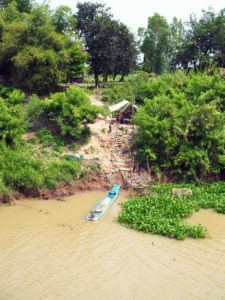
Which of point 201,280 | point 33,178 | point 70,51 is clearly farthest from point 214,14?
point 201,280

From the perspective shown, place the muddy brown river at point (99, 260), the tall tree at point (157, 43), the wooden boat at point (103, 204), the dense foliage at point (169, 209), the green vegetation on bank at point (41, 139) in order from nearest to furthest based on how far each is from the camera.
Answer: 1. the muddy brown river at point (99, 260)
2. the dense foliage at point (169, 209)
3. the wooden boat at point (103, 204)
4. the green vegetation on bank at point (41, 139)
5. the tall tree at point (157, 43)

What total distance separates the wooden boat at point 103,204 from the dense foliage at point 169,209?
687 mm

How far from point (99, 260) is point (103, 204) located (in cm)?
380

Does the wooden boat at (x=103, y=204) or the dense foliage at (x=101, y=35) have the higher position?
the dense foliage at (x=101, y=35)

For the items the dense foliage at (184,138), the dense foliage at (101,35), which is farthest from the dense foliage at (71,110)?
the dense foliage at (101,35)

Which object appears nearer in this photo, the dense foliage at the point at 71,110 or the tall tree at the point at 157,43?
the dense foliage at the point at 71,110

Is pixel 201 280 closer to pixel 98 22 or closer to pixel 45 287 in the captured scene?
pixel 45 287

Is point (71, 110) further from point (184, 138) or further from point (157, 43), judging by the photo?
point (157, 43)

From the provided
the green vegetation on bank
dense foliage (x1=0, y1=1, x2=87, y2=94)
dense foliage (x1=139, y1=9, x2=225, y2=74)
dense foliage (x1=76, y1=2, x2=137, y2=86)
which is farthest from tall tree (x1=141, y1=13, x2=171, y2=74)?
the green vegetation on bank

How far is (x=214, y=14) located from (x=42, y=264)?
30106 millimetres

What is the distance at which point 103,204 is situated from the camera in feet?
45.7

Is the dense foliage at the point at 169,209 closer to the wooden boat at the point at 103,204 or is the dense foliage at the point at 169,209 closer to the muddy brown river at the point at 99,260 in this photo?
the muddy brown river at the point at 99,260

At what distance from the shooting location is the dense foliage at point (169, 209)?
1180 centimetres

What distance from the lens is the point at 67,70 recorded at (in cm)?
2181
